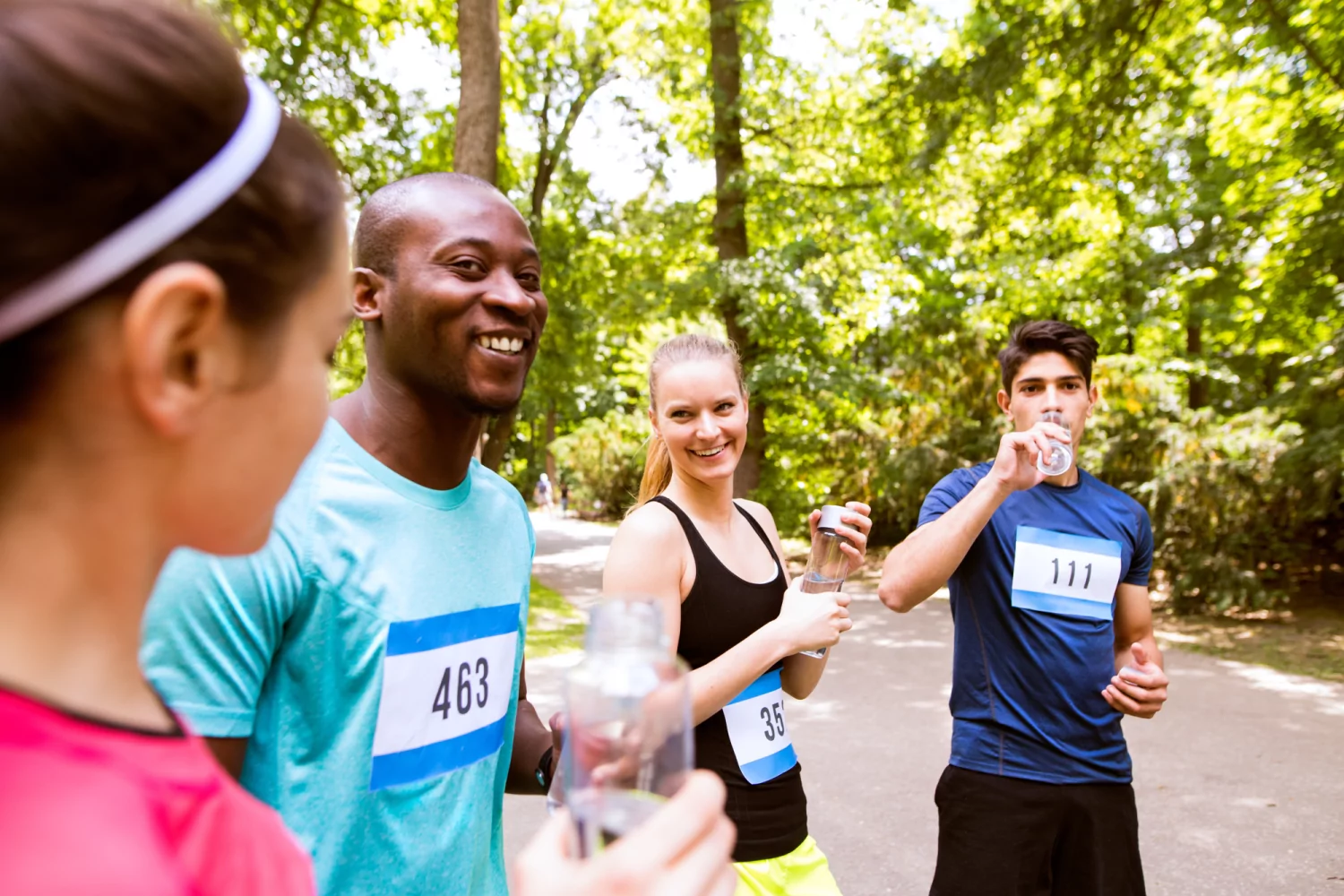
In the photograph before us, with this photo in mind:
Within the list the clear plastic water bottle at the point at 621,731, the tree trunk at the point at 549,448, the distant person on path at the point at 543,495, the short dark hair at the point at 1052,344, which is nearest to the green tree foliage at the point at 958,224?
the short dark hair at the point at 1052,344

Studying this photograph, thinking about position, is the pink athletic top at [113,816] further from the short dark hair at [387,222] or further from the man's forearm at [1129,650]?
the man's forearm at [1129,650]

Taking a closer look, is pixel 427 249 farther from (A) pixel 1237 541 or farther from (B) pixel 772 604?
(A) pixel 1237 541

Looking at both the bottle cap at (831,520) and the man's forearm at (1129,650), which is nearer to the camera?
the bottle cap at (831,520)

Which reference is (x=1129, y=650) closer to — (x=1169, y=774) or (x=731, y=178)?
(x=1169, y=774)

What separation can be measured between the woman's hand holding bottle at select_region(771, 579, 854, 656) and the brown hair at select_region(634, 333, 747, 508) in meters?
0.58

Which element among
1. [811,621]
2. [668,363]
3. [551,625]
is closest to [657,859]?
[811,621]

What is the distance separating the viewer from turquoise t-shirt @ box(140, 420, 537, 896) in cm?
138

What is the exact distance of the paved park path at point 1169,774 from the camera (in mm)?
4719

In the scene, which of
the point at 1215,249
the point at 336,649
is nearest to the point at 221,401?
the point at 336,649

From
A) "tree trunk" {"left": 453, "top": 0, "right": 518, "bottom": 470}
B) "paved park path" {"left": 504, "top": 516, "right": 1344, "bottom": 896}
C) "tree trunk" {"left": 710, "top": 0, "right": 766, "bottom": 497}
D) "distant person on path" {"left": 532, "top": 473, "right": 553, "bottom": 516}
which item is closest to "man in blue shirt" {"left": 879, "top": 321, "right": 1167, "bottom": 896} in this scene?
"paved park path" {"left": 504, "top": 516, "right": 1344, "bottom": 896}

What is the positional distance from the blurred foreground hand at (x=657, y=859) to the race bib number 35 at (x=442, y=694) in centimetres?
89

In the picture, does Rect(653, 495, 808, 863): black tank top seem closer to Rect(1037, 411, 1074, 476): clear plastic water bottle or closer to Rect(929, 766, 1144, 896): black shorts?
Rect(929, 766, 1144, 896): black shorts

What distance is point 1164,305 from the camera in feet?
50.9

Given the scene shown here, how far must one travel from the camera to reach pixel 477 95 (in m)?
7.38
